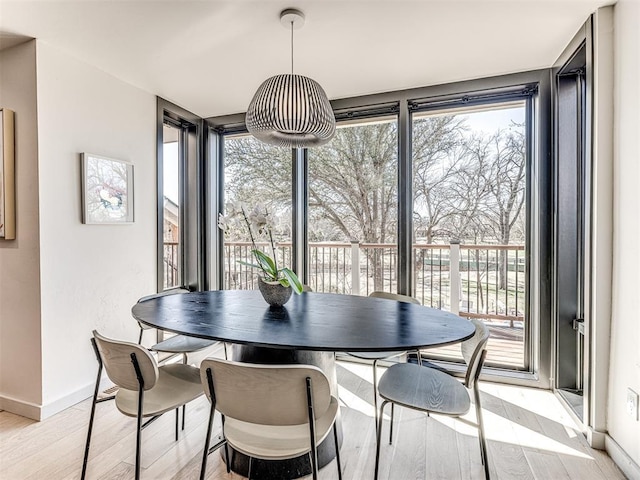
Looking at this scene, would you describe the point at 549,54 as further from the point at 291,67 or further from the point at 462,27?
the point at 291,67

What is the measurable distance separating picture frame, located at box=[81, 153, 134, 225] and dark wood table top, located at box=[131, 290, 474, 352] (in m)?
0.91

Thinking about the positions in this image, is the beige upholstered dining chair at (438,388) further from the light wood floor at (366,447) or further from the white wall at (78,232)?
the white wall at (78,232)

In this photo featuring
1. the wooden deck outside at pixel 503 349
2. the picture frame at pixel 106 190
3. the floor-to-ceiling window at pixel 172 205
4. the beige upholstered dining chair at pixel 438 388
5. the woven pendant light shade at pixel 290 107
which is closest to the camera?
the beige upholstered dining chair at pixel 438 388

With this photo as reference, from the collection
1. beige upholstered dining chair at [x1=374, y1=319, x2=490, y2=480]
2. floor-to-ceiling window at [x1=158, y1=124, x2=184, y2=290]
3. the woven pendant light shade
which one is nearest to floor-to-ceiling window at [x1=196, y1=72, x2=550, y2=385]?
floor-to-ceiling window at [x1=158, y1=124, x2=184, y2=290]

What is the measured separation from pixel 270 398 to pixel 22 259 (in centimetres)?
217

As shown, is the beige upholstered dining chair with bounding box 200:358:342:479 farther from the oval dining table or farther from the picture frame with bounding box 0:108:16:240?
the picture frame with bounding box 0:108:16:240

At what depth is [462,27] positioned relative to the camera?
6.84ft

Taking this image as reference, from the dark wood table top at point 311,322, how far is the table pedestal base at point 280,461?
0.16 meters

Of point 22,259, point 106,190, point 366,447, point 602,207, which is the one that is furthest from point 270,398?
point 106,190

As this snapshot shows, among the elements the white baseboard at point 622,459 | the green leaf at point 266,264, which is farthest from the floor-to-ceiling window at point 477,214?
the green leaf at point 266,264

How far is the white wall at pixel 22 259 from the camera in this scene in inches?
87.6

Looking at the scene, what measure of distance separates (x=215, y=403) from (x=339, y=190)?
2.42 meters

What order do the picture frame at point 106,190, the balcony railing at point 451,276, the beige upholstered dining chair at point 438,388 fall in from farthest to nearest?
1. the balcony railing at point 451,276
2. the picture frame at point 106,190
3. the beige upholstered dining chair at point 438,388

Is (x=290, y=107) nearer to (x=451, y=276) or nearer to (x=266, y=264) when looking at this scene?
(x=266, y=264)
